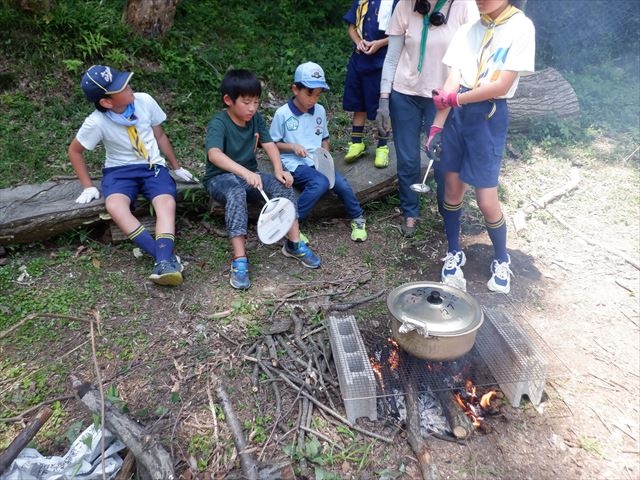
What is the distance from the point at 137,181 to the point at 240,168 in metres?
0.93

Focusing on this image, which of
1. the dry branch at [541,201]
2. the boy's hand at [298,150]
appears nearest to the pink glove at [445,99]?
the boy's hand at [298,150]

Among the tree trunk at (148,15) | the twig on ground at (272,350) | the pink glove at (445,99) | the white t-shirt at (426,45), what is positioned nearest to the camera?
the twig on ground at (272,350)

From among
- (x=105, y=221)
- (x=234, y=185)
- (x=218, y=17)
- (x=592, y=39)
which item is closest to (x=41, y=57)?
(x=218, y=17)

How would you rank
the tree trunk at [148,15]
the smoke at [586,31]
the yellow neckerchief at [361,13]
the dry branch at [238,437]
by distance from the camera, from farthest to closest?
the smoke at [586,31]
the tree trunk at [148,15]
the yellow neckerchief at [361,13]
the dry branch at [238,437]

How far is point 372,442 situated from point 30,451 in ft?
5.63

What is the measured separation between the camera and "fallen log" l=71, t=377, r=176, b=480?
2.18 meters

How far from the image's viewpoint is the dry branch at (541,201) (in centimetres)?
461

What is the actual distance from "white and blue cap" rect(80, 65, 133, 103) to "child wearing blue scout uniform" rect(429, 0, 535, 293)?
236cm

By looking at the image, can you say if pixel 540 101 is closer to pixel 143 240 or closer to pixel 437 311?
pixel 437 311

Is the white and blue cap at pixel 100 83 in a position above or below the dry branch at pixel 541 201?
above

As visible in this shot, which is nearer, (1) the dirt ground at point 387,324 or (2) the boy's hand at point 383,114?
(1) the dirt ground at point 387,324

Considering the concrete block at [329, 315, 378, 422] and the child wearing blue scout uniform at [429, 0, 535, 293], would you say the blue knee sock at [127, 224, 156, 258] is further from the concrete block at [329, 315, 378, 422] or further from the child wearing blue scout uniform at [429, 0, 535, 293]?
the child wearing blue scout uniform at [429, 0, 535, 293]

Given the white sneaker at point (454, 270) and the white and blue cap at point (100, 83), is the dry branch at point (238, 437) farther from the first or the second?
the white and blue cap at point (100, 83)

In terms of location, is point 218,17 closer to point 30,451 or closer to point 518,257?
point 518,257
